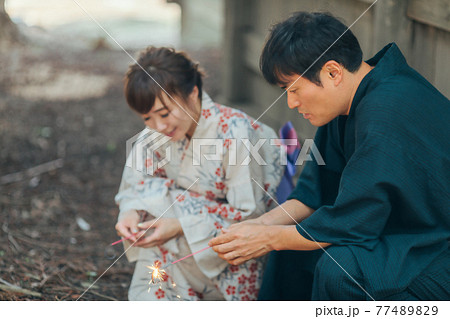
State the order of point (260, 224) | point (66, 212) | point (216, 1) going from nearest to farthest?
point (260, 224) < point (66, 212) < point (216, 1)

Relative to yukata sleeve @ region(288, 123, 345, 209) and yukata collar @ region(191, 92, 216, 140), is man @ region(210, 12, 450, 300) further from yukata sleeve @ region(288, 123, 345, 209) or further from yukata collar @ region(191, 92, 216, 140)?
yukata collar @ region(191, 92, 216, 140)

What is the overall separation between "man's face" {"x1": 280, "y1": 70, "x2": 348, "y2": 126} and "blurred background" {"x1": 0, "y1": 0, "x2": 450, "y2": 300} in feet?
1.07

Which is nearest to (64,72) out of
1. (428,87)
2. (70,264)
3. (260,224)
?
(70,264)

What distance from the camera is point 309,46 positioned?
5.08ft

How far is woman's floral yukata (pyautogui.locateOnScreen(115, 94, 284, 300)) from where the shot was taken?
1.96 metres

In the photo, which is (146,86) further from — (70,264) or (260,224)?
(70,264)

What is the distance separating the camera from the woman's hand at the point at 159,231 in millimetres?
1928

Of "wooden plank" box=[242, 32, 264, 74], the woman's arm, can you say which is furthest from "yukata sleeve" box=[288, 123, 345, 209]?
"wooden plank" box=[242, 32, 264, 74]

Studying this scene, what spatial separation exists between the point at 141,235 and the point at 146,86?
0.51 metres

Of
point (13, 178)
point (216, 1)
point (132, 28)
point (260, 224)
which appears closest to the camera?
point (260, 224)

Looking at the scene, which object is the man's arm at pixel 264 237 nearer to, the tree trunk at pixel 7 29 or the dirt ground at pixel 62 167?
the dirt ground at pixel 62 167

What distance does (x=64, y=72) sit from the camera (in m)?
5.30

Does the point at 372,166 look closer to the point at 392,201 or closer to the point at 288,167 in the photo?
the point at 392,201

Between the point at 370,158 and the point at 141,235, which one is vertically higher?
the point at 370,158
